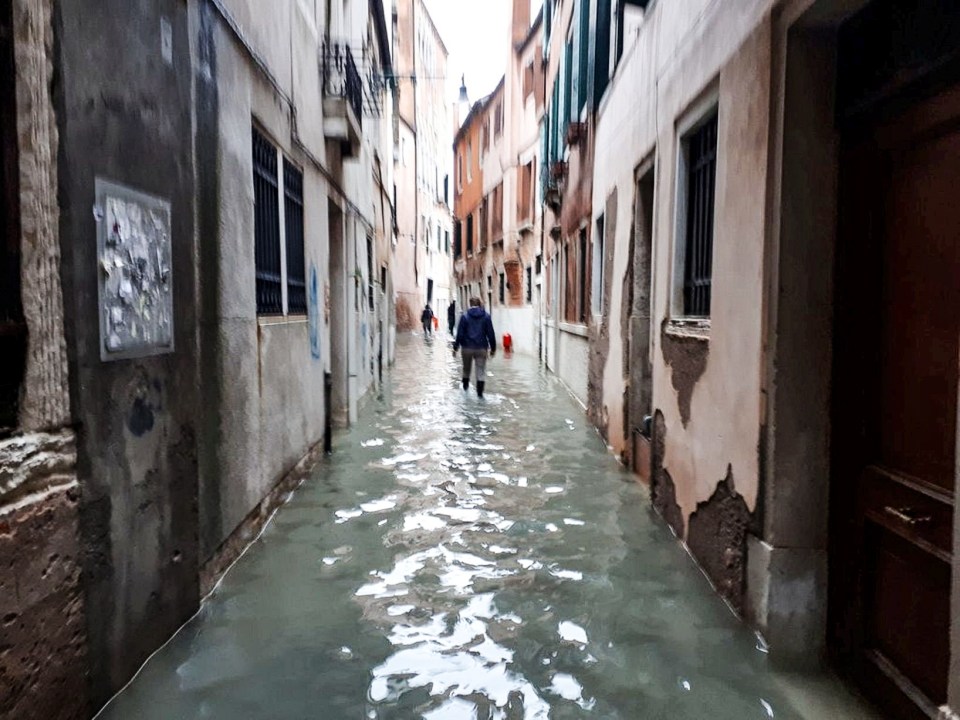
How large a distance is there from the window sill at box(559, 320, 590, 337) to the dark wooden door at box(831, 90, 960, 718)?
7106 millimetres

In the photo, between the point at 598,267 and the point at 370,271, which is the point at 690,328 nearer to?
the point at 598,267

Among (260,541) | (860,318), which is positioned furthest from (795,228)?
(260,541)

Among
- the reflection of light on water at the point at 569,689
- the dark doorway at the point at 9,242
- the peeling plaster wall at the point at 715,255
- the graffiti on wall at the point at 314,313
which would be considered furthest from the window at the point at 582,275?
the dark doorway at the point at 9,242

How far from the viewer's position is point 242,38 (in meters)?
4.46

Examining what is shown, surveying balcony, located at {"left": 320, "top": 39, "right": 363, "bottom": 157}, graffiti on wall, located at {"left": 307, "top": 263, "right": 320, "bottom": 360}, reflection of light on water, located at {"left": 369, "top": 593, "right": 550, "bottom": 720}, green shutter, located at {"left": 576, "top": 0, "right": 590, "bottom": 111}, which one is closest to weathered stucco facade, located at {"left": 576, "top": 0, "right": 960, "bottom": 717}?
reflection of light on water, located at {"left": 369, "top": 593, "right": 550, "bottom": 720}

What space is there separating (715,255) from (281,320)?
3177mm

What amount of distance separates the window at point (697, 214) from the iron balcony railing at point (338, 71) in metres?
4.19

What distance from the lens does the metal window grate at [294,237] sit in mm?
6105

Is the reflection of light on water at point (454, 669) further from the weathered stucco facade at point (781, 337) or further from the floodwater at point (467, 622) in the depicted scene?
the weathered stucco facade at point (781, 337)

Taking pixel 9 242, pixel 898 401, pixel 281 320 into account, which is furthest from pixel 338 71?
pixel 898 401

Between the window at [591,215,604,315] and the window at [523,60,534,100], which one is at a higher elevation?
the window at [523,60,534,100]

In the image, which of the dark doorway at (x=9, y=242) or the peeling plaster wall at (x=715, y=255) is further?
the peeling plaster wall at (x=715, y=255)

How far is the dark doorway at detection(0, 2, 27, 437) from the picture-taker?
86.1 inches

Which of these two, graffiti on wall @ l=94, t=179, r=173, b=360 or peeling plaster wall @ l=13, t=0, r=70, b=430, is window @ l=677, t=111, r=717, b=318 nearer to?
graffiti on wall @ l=94, t=179, r=173, b=360
